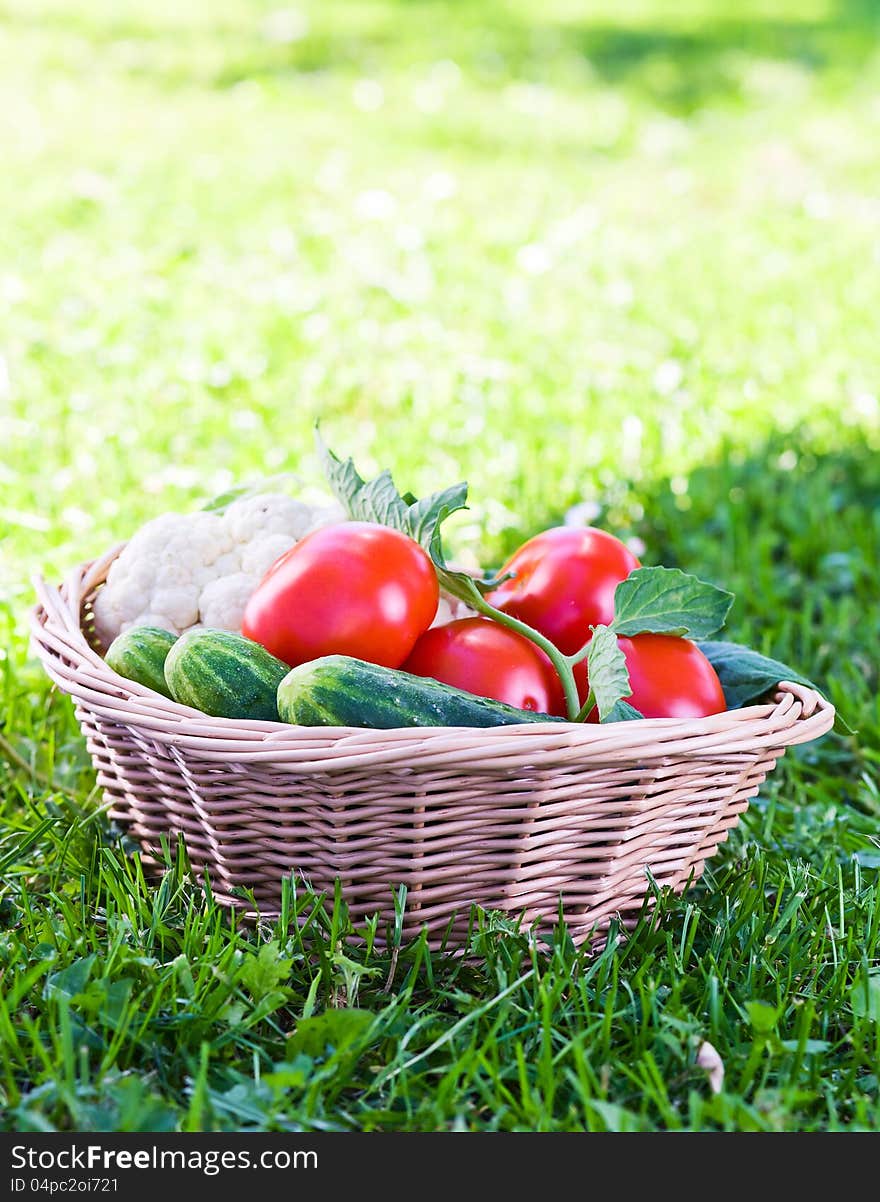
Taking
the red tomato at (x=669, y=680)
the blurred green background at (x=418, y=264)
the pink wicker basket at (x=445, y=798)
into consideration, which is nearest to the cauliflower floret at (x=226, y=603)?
the pink wicker basket at (x=445, y=798)

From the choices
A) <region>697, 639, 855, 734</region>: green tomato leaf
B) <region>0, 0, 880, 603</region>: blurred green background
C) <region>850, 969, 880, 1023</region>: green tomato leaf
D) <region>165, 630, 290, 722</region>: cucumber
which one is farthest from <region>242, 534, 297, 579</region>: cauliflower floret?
<region>850, 969, 880, 1023</region>: green tomato leaf

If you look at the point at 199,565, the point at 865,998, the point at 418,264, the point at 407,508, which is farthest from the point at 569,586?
the point at 418,264

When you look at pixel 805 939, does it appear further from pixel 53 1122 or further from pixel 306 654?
pixel 53 1122

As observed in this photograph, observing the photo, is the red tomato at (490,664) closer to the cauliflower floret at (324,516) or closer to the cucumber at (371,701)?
the cucumber at (371,701)

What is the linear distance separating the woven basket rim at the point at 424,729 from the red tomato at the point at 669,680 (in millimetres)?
106

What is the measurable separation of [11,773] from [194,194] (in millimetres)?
4465

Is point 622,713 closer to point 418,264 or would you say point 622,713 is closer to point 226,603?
point 226,603

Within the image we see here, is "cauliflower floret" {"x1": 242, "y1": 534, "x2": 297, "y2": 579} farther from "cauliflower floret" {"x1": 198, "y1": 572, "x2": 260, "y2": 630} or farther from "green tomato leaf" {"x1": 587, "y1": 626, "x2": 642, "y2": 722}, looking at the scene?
"green tomato leaf" {"x1": 587, "y1": 626, "x2": 642, "y2": 722}

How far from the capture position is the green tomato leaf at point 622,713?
1839 millimetres

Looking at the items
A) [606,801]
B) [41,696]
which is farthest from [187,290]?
[606,801]

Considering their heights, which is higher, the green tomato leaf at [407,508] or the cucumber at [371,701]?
the green tomato leaf at [407,508]

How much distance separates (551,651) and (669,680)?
0.18m

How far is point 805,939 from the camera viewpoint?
2004 millimetres

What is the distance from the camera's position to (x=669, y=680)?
200 cm
